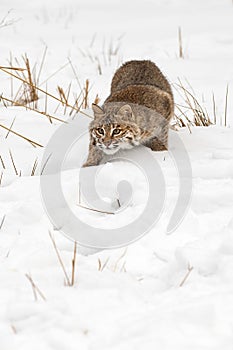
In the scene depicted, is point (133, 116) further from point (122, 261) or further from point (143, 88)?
point (122, 261)

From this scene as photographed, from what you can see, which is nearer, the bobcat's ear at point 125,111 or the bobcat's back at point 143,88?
the bobcat's ear at point 125,111

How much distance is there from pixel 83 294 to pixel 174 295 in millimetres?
369

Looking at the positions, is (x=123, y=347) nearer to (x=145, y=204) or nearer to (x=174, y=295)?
(x=174, y=295)

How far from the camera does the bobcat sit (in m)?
4.15

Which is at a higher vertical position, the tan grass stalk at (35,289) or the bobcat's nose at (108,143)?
the tan grass stalk at (35,289)

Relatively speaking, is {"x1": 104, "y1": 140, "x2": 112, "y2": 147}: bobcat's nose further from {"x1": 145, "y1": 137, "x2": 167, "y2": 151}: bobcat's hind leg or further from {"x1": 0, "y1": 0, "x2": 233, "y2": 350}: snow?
{"x1": 145, "y1": 137, "x2": 167, "y2": 151}: bobcat's hind leg

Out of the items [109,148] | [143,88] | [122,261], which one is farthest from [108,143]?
[122,261]

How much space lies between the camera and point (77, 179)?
356cm

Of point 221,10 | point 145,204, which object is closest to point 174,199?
point 145,204

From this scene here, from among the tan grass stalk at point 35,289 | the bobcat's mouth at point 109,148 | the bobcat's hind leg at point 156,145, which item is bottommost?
the bobcat's hind leg at point 156,145

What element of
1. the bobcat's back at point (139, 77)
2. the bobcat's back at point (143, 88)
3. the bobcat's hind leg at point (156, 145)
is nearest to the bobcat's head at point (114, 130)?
the bobcat's hind leg at point (156, 145)

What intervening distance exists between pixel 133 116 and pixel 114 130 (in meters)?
0.21

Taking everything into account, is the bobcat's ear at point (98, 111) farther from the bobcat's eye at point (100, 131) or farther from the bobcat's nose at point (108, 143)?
the bobcat's nose at point (108, 143)

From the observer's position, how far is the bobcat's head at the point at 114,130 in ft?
13.5
